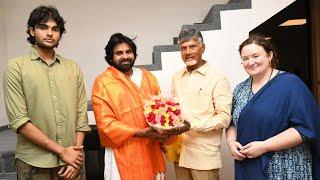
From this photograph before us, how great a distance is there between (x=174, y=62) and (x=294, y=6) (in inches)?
104

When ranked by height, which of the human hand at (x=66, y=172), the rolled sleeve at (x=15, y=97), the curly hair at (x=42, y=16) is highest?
the curly hair at (x=42, y=16)

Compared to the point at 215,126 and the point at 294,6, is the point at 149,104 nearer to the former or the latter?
the point at 215,126

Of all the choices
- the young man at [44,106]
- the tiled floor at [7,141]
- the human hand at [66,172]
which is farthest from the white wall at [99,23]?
the human hand at [66,172]

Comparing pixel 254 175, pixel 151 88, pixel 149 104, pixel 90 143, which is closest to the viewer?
pixel 254 175

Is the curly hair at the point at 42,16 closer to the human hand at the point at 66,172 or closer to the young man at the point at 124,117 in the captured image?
the young man at the point at 124,117

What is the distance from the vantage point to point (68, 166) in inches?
83.1

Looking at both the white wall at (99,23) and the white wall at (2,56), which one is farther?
the white wall at (99,23)

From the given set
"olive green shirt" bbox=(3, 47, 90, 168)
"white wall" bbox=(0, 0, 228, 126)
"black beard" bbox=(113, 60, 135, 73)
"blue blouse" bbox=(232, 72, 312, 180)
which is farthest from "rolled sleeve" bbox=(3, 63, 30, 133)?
"white wall" bbox=(0, 0, 228, 126)

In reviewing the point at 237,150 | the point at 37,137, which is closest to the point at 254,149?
the point at 237,150

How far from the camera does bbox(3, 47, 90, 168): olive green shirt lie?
2.03 metres

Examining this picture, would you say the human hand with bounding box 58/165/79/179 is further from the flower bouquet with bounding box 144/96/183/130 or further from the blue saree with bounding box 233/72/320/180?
the blue saree with bounding box 233/72/320/180

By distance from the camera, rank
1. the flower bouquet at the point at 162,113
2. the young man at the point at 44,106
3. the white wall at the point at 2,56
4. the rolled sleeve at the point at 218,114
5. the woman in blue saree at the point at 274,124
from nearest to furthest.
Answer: the woman in blue saree at the point at 274,124 < the young man at the point at 44,106 < the flower bouquet at the point at 162,113 < the rolled sleeve at the point at 218,114 < the white wall at the point at 2,56

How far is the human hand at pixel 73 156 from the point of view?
6.82 feet

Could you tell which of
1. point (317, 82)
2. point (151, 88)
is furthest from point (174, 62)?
point (317, 82)
